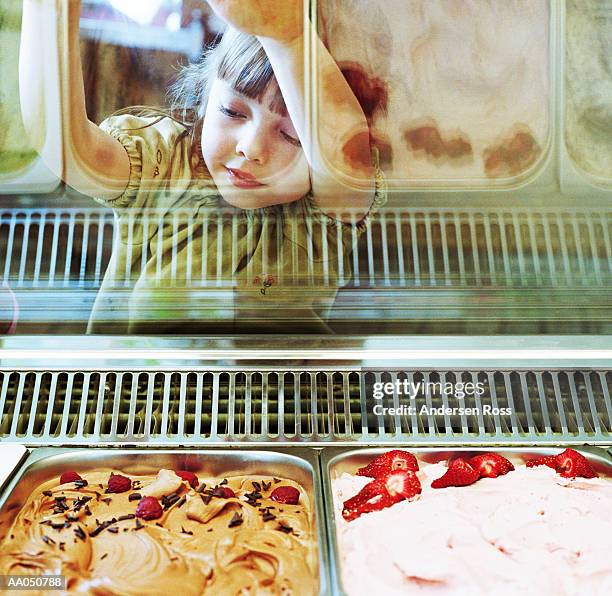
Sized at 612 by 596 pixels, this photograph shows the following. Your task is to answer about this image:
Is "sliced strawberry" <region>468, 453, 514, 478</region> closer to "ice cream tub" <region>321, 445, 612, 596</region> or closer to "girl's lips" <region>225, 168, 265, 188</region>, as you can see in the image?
"ice cream tub" <region>321, 445, 612, 596</region>

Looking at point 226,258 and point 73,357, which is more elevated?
point 226,258

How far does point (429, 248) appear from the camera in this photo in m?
1.63

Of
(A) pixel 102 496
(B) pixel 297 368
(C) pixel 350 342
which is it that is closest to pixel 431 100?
(C) pixel 350 342

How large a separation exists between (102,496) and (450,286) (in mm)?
921

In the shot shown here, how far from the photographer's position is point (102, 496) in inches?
55.2

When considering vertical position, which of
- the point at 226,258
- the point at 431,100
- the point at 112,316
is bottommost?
the point at 112,316

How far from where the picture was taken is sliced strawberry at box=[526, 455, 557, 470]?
4.98ft

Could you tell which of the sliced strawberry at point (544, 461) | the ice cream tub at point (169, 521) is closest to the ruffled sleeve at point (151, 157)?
the ice cream tub at point (169, 521)

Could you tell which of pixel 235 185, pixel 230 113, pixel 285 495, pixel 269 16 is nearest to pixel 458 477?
pixel 285 495

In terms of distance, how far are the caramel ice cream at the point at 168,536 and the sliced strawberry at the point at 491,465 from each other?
1.28ft

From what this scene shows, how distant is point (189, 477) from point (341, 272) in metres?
0.59

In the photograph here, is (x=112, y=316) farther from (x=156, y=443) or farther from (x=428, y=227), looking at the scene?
(x=428, y=227)

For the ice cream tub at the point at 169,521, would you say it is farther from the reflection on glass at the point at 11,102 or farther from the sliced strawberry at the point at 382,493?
the reflection on glass at the point at 11,102

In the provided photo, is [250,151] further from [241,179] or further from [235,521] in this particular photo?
[235,521]
